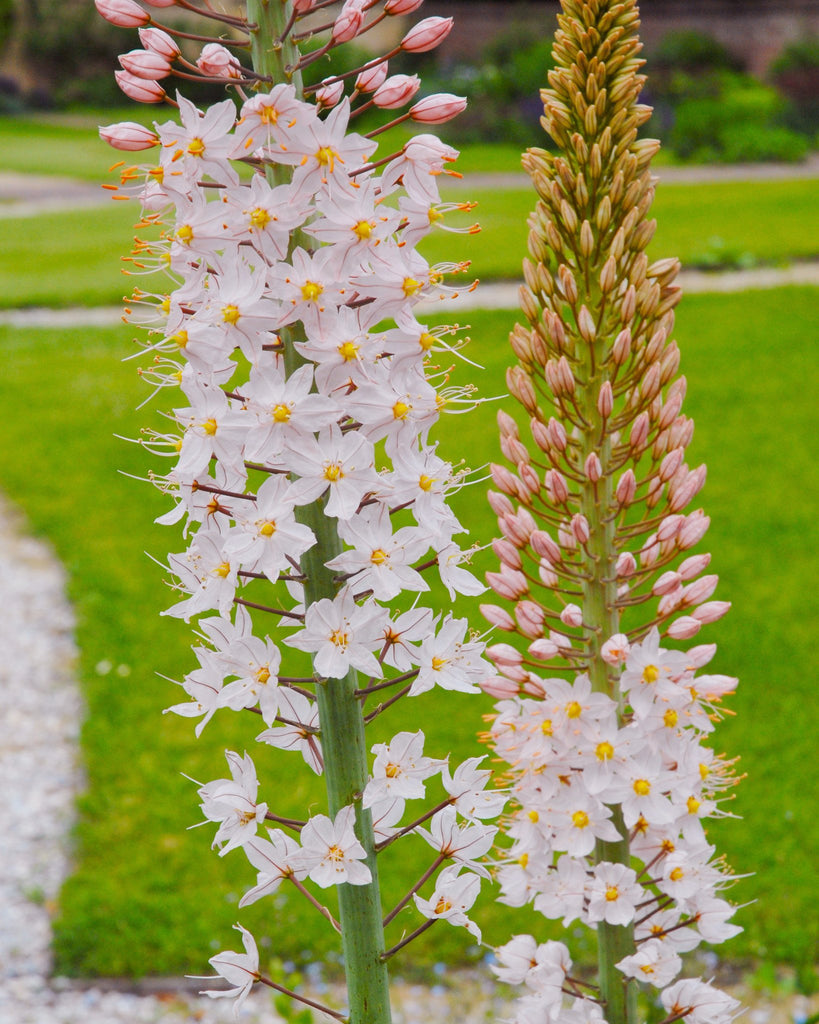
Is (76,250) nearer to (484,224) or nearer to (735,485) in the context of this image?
(484,224)

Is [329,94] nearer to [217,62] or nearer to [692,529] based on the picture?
[217,62]

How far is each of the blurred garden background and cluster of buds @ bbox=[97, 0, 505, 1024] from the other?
0.83m

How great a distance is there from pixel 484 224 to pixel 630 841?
17.9 m

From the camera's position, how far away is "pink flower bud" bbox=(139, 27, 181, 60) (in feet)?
6.25

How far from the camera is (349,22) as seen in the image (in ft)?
6.17

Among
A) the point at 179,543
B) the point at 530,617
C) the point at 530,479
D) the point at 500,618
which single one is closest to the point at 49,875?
the point at 179,543

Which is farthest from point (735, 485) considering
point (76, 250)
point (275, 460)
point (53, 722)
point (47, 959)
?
point (76, 250)

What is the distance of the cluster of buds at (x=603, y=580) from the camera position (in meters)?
2.15

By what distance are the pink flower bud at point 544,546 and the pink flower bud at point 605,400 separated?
26 cm

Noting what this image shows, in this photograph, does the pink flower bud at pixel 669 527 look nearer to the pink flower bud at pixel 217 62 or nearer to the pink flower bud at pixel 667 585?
the pink flower bud at pixel 667 585

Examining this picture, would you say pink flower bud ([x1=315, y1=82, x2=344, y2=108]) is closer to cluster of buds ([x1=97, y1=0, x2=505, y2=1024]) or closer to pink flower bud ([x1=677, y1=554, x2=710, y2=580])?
cluster of buds ([x1=97, y1=0, x2=505, y2=1024])

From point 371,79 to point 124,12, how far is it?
1.39 ft

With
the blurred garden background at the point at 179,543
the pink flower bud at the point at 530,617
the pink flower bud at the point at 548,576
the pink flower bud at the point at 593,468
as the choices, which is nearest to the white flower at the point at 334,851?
the pink flower bud at the point at 530,617

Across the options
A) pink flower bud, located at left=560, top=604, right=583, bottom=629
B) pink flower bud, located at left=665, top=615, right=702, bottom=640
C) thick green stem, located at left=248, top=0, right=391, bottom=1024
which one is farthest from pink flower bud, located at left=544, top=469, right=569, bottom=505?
thick green stem, located at left=248, top=0, right=391, bottom=1024
